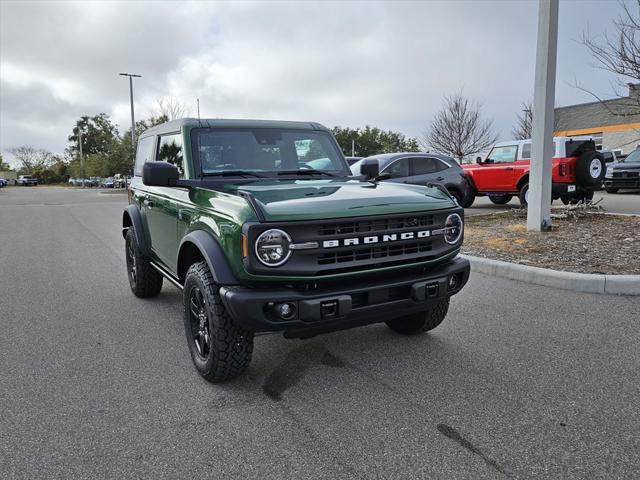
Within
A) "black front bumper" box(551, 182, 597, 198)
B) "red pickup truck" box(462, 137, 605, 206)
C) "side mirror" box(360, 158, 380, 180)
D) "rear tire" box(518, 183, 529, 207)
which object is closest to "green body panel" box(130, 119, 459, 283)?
"side mirror" box(360, 158, 380, 180)

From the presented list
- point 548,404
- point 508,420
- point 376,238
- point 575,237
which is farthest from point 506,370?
point 575,237

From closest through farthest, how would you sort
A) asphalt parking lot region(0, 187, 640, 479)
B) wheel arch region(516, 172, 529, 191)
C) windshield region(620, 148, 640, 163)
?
asphalt parking lot region(0, 187, 640, 479) → wheel arch region(516, 172, 529, 191) → windshield region(620, 148, 640, 163)

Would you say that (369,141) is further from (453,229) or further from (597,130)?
(453,229)

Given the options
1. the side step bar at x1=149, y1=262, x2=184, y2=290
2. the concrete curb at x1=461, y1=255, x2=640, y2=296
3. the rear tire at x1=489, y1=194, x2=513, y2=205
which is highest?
the rear tire at x1=489, y1=194, x2=513, y2=205

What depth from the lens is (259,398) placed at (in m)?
3.12

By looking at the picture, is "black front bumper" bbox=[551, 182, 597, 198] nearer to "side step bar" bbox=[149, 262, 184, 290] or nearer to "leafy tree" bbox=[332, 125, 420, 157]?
"side step bar" bbox=[149, 262, 184, 290]

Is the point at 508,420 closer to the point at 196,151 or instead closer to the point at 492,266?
the point at 196,151

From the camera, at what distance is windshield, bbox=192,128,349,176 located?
13.4 ft

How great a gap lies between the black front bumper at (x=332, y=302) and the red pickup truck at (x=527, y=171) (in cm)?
754

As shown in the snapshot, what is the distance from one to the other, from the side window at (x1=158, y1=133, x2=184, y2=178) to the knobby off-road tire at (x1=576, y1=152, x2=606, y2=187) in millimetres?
9841

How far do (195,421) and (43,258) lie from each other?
Result: 6.89 metres

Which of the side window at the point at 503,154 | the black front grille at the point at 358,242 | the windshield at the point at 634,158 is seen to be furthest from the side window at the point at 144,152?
the windshield at the point at 634,158

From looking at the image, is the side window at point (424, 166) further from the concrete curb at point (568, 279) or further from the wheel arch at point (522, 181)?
the concrete curb at point (568, 279)

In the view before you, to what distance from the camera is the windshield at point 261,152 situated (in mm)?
4094
